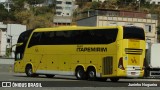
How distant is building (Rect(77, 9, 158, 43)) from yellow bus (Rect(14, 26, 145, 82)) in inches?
1833

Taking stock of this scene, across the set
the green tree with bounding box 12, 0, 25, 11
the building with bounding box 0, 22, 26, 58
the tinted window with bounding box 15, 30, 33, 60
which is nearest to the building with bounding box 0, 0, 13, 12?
the green tree with bounding box 12, 0, 25, 11

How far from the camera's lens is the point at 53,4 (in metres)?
188

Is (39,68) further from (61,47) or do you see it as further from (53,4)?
(53,4)

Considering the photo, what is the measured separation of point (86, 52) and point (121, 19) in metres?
53.5

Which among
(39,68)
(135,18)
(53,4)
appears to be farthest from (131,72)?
(53,4)

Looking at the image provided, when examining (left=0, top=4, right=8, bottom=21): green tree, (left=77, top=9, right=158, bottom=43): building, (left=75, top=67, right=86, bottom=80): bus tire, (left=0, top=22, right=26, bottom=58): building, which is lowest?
(left=0, top=22, right=26, bottom=58): building

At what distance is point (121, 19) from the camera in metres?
83.9

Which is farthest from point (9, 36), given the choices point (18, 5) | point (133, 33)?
point (133, 33)

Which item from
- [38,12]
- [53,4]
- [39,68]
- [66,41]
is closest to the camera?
[66,41]

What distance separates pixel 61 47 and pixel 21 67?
5.04 metres

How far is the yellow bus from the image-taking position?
1152 inches

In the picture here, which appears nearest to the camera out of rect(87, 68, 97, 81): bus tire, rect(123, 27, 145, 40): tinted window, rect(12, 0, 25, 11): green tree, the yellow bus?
rect(123, 27, 145, 40): tinted window

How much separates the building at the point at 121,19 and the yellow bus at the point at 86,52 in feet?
153

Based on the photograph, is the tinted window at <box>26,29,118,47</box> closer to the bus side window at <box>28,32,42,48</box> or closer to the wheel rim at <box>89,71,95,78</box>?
the bus side window at <box>28,32,42,48</box>
